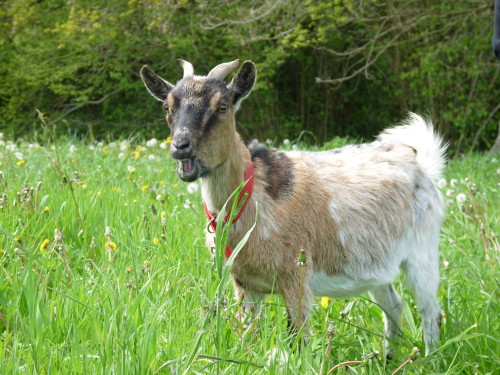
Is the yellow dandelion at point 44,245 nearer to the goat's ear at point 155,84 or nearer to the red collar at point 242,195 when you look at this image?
the red collar at point 242,195

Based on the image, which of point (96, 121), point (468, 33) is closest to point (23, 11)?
point (96, 121)

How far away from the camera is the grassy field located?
8.09 feet

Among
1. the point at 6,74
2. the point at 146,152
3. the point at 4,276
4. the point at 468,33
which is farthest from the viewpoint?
the point at 6,74

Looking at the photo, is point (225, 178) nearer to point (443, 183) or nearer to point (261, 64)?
point (443, 183)

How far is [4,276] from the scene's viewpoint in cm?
325

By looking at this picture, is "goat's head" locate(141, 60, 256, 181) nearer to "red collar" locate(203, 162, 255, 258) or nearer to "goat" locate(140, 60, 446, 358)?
"goat" locate(140, 60, 446, 358)

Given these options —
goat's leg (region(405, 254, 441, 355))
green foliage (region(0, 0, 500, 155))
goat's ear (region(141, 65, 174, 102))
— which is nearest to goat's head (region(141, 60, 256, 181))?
goat's ear (region(141, 65, 174, 102))

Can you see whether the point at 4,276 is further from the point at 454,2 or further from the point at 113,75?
the point at 113,75

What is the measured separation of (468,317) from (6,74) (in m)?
16.3

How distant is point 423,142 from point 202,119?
6.48 feet

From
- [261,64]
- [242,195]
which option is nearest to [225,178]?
[242,195]

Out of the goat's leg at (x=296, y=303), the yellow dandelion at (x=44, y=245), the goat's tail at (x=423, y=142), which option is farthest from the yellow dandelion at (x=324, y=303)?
the yellow dandelion at (x=44, y=245)

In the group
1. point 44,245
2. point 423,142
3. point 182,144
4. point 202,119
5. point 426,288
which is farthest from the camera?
point 423,142

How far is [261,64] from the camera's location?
13352 mm
